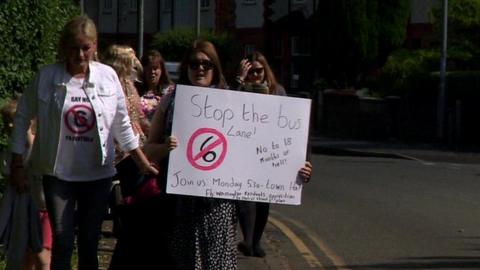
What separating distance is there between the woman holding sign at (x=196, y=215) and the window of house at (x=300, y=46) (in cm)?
3979

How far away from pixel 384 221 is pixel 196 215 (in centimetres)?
749

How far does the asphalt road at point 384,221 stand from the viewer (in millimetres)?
11258

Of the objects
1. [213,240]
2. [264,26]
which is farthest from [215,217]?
[264,26]

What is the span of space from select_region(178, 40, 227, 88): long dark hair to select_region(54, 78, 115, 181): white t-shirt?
2.32ft

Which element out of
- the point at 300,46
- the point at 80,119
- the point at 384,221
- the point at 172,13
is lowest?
the point at 384,221

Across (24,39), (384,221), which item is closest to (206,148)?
(24,39)

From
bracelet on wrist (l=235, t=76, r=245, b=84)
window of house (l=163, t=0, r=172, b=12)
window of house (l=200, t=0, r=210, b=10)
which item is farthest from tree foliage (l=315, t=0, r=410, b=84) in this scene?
bracelet on wrist (l=235, t=76, r=245, b=84)

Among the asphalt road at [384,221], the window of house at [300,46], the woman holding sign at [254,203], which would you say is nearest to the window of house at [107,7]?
the window of house at [300,46]

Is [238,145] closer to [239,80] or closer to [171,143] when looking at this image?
[171,143]

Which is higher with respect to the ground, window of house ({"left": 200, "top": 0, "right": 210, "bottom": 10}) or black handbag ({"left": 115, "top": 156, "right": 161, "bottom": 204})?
window of house ({"left": 200, "top": 0, "right": 210, "bottom": 10})

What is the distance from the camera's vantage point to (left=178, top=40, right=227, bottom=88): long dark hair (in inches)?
280

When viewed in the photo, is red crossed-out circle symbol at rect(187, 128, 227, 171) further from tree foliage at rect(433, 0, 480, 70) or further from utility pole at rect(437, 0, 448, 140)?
tree foliage at rect(433, 0, 480, 70)

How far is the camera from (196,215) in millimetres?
7102

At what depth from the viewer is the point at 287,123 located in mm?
7305
